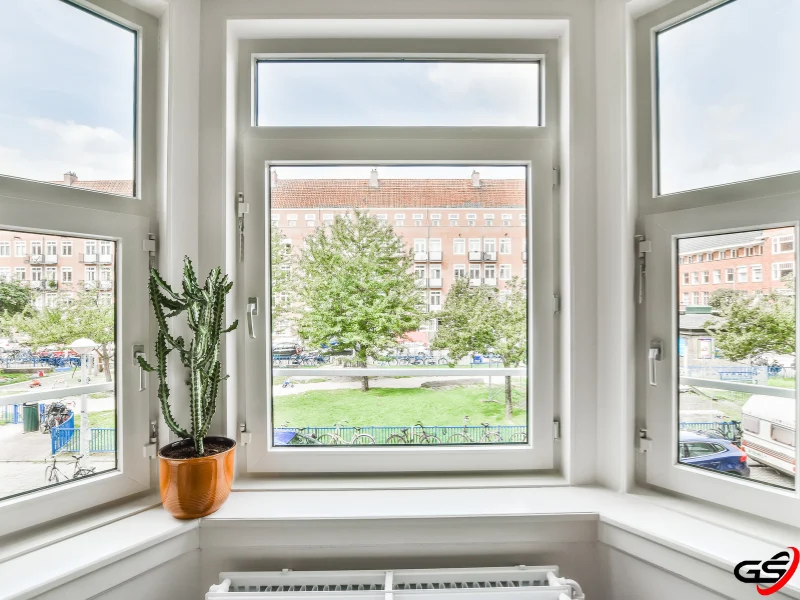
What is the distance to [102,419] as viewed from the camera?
127 centimetres

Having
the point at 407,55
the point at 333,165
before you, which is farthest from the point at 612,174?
the point at 333,165

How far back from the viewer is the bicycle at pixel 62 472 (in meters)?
1.18

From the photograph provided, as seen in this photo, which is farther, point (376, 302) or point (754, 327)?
point (376, 302)

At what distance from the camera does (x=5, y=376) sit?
3.65 ft

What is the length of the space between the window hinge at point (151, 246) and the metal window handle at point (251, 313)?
1.05 ft

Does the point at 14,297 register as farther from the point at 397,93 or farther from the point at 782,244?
the point at 782,244

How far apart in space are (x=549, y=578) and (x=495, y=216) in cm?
113

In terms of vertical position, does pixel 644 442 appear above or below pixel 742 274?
below

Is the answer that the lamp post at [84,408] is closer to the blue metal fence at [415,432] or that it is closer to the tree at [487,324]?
the blue metal fence at [415,432]

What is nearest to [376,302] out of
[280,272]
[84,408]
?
[280,272]

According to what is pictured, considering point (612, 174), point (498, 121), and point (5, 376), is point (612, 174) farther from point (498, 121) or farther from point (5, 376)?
point (5, 376)

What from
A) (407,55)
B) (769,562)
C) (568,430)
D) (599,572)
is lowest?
(599,572)

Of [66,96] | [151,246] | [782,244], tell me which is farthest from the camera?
[151,246]

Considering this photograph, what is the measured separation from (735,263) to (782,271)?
104 mm
